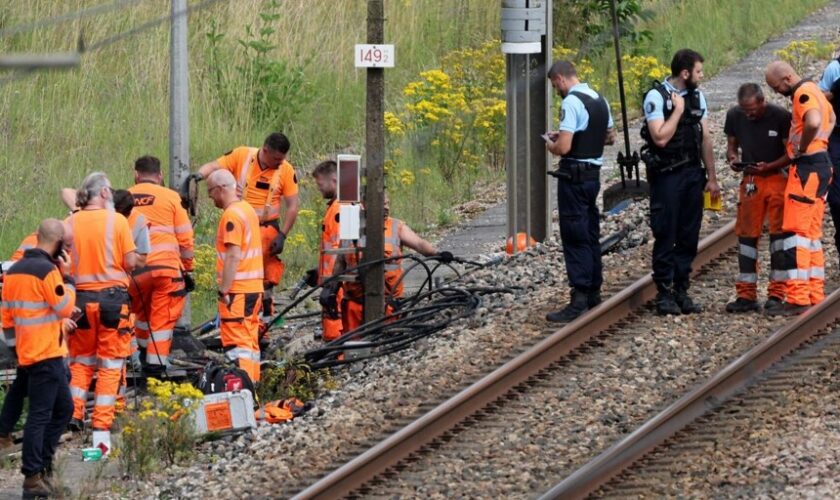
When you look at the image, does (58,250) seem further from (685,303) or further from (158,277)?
(685,303)

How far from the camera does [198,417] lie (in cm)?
1155

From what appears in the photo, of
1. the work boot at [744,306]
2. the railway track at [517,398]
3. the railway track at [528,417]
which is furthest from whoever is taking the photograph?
the work boot at [744,306]

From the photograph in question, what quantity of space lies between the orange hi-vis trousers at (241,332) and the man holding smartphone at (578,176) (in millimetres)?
2155

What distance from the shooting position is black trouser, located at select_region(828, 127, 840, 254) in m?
13.3

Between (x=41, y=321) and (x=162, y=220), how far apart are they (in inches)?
107

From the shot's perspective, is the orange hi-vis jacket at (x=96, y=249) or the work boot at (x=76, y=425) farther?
the work boot at (x=76, y=425)

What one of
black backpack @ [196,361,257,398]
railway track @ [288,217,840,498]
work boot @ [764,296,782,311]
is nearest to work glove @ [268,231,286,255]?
black backpack @ [196,361,257,398]

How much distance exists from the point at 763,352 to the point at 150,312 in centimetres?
475

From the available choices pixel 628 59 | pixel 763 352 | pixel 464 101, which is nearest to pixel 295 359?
pixel 763 352

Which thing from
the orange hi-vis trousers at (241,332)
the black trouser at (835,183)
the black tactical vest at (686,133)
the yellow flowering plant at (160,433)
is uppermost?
the black tactical vest at (686,133)

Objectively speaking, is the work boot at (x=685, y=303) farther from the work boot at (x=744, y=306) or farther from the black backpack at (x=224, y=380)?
the black backpack at (x=224, y=380)

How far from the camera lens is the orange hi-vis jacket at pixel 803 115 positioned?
40.4 feet

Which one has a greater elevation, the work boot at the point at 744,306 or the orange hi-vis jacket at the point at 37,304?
the orange hi-vis jacket at the point at 37,304

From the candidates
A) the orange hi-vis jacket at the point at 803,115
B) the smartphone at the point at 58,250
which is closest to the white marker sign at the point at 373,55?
the orange hi-vis jacket at the point at 803,115
